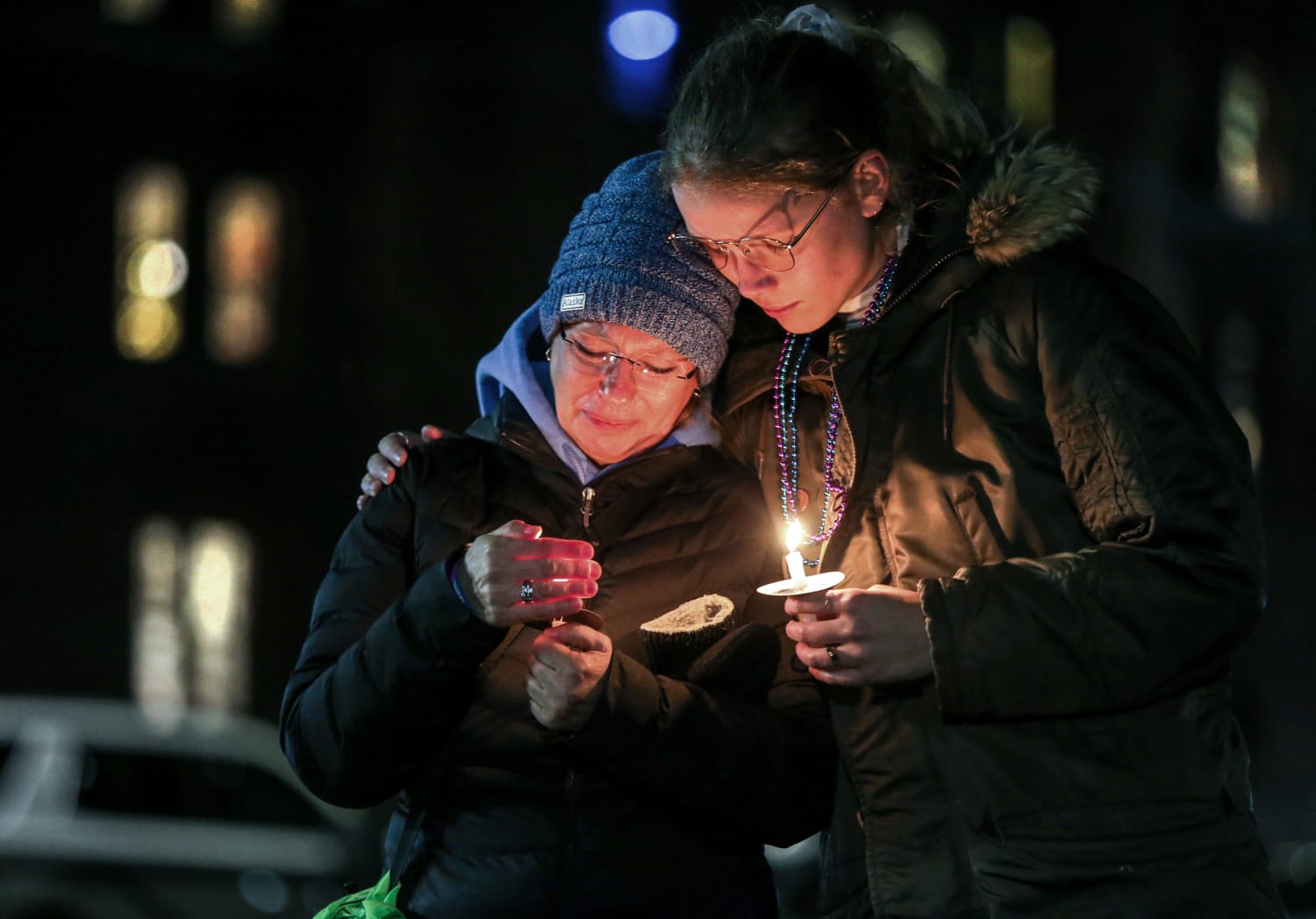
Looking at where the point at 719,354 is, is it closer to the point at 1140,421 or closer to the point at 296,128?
the point at 1140,421

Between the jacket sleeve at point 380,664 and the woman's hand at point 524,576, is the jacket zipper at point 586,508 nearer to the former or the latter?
the jacket sleeve at point 380,664

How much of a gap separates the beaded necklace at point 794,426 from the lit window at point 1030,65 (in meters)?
21.1

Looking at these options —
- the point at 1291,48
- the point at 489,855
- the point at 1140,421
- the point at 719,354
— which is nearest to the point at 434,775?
the point at 489,855

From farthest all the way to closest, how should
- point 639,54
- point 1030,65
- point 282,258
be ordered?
point 1030,65 < point 639,54 < point 282,258

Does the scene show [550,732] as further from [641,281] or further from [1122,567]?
[1122,567]

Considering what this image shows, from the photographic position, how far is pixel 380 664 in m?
2.93

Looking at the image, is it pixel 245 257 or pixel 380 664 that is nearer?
pixel 380 664

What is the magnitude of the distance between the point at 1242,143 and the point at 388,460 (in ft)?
80.6

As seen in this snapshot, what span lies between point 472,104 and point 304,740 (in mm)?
17806

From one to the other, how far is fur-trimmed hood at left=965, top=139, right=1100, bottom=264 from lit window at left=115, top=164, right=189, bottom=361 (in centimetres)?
1740

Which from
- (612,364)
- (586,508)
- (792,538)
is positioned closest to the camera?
(792,538)

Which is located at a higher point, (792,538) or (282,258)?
(792,538)

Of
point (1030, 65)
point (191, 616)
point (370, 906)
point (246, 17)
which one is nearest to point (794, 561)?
point (370, 906)

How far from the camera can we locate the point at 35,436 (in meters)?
17.9
